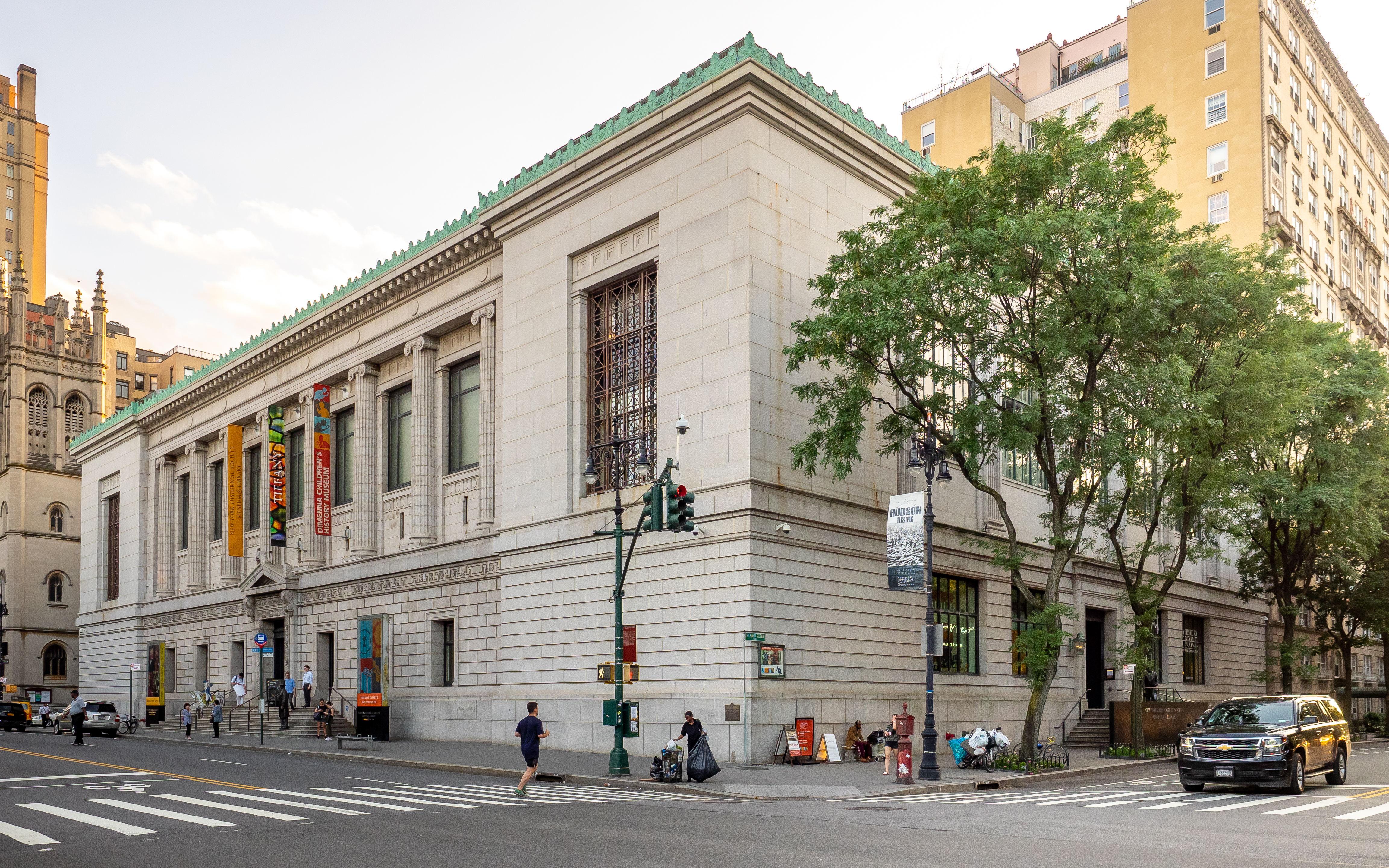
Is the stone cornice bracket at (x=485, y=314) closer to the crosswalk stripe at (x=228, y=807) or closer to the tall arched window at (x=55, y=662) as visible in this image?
the crosswalk stripe at (x=228, y=807)

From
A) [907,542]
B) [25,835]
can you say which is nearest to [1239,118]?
[907,542]

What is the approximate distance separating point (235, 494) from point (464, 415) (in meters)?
18.0

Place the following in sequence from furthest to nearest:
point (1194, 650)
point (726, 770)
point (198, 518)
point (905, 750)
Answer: point (198, 518) → point (1194, 650) → point (726, 770) → point (905, 750)

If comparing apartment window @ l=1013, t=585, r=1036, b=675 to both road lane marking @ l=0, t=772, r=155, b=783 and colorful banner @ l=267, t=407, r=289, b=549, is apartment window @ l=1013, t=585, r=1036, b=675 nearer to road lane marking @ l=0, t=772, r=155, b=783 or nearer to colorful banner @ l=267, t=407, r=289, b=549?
road lane marking @ l=0, t=772, r=155, b=783

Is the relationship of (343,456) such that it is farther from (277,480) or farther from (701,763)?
(701,763)

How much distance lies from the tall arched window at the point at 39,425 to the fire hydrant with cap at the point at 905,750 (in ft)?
300

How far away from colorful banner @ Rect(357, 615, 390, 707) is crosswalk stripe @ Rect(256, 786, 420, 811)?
1861cm

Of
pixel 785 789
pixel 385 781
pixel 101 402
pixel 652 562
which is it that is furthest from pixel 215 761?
pixel 101 402

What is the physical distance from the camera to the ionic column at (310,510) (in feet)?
161

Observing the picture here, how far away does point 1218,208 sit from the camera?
6700cm

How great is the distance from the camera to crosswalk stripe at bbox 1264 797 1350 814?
19047 mm

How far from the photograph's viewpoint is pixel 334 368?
49344 millimetres

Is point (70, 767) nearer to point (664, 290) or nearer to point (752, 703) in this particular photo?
point (752, 703)

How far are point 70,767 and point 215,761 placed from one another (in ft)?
12.3
